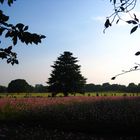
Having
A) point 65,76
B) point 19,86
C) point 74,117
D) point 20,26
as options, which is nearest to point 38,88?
point 19,86

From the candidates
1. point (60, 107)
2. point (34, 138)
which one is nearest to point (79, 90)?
point (60, 107)

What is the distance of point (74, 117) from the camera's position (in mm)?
18516

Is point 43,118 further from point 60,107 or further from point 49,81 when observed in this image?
point 49,81

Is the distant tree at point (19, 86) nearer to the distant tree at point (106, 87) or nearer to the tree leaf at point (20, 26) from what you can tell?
the distant tree at point (106, 87)

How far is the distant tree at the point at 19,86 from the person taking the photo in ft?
295

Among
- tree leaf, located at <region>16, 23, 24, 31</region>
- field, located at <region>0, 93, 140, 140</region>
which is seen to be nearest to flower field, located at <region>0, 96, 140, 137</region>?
field, located at <region>0, 93, 140, 140</region>

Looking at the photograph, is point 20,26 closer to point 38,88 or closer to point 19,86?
point 19,86

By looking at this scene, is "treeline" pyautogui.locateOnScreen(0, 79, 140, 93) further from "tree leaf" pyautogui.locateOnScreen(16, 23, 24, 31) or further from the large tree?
"tree leaf" pyautogui.locateOnScreen(16, 23, 24, 31)

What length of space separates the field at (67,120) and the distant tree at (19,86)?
6711 cm

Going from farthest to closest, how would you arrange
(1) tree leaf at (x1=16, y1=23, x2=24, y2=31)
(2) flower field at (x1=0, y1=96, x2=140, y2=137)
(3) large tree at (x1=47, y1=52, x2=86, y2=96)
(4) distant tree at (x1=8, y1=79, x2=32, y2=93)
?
1. (4) distant tree at (x1=8, y1=79, x2=32, y2=93)
2. (3) large tree at (x1=47, y1=52, x2=86, y2=96)
3. (2) flower field at (x1=0, y1=96, x2=140, y2=137)
4. (1) tree leaf at (x1=16, y1=23, x2=24, y2=31)

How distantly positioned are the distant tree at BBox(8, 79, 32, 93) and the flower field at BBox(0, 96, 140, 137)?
2639 inches

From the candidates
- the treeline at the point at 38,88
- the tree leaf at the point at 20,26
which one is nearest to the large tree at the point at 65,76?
the treeline at the point at 38,88

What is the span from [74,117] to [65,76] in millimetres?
37609

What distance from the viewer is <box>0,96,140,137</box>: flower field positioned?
643 inches
